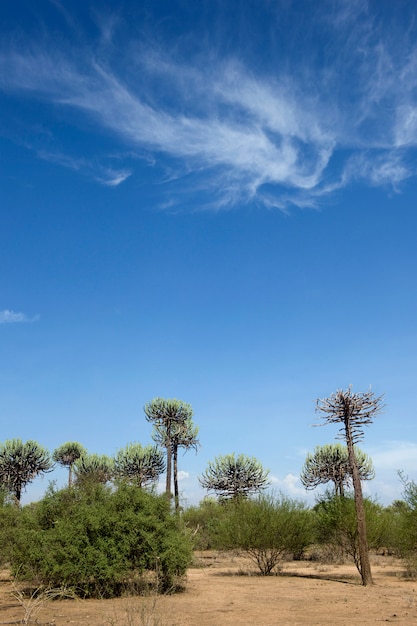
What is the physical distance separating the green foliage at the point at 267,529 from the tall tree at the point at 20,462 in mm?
30075

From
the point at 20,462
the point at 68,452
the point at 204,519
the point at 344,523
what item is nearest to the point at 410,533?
the point at 344,523

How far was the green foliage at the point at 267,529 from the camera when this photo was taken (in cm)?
2706

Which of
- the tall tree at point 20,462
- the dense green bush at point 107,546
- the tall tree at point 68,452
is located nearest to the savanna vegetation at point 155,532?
the dense green bush at point 107,546

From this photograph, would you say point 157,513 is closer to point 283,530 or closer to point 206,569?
point 283,530

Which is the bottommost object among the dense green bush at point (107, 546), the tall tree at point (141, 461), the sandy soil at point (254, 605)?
the sandy soil at point (254, 605)

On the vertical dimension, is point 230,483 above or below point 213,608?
above

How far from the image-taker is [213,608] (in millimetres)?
15820

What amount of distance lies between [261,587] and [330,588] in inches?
111

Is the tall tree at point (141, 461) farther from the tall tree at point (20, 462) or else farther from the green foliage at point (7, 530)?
the green foliage at point (7, 530)

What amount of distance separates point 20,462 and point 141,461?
11775mm

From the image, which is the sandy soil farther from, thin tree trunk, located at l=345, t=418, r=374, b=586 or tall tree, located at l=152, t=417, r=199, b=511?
tall tree, located at l=152, t=417, r=199, b=511

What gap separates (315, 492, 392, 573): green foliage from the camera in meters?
27.0

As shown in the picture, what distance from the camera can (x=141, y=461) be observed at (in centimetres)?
5272

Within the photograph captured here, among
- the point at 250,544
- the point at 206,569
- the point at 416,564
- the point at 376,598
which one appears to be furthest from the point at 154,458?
the point at 376,598
